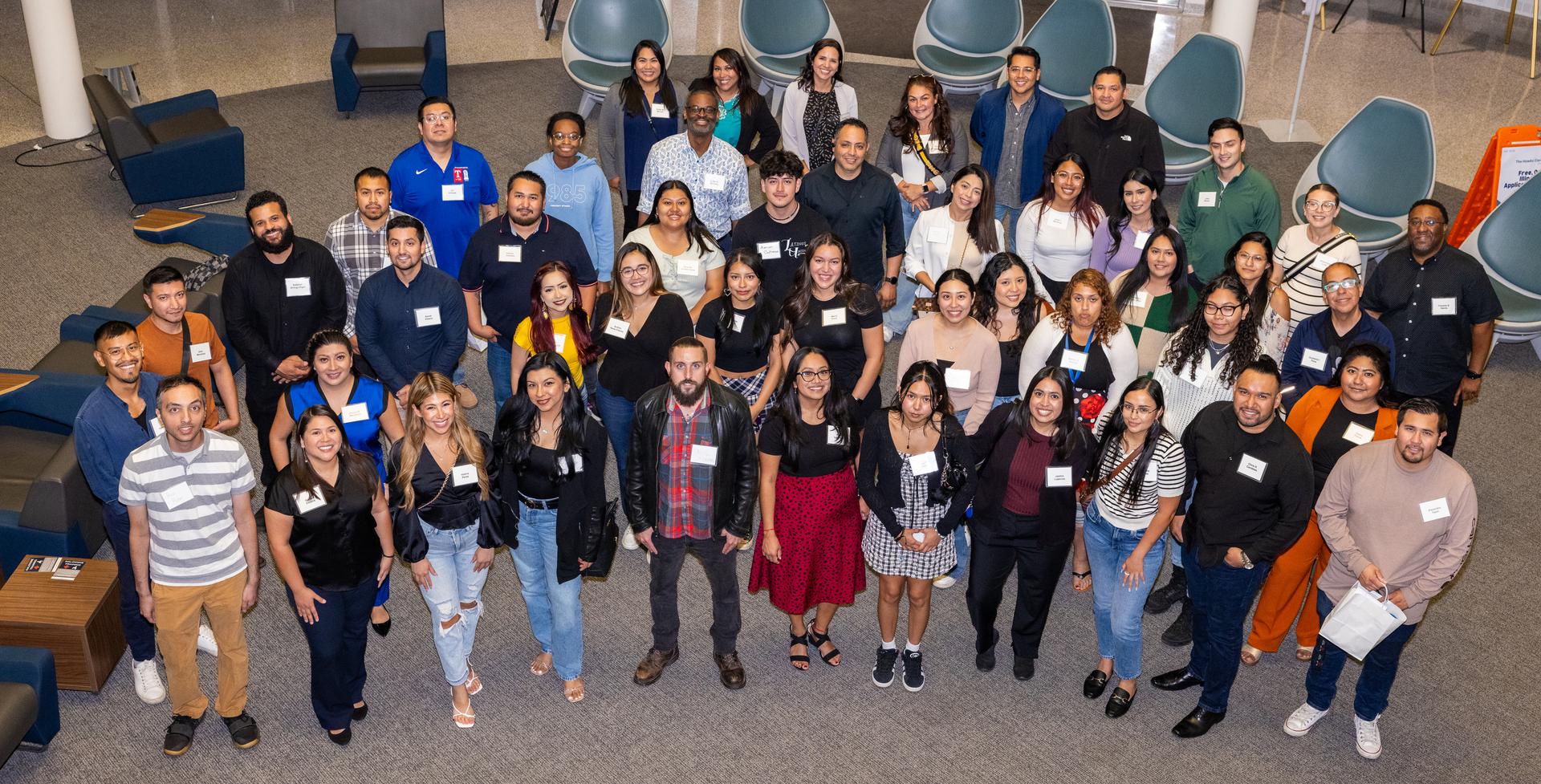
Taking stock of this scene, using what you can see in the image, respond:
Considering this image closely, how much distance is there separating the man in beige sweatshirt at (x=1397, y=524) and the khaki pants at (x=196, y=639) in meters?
3.92

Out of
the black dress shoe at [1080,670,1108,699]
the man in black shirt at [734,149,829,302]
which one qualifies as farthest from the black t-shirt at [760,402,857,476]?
the black dress shoe at [1080,670,1108,699]

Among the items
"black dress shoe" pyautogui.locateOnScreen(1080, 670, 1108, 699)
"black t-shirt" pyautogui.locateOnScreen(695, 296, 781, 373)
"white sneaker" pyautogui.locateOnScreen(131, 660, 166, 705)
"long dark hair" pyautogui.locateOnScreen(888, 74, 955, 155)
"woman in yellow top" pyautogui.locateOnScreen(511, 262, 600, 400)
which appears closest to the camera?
"white sneaker" pyautogui.locateOnScreen(131, 660, 166, 705)

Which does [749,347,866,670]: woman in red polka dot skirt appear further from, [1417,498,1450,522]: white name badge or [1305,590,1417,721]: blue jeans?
[1417,498,1450,522]: white name badge

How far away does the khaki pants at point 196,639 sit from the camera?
177 inches

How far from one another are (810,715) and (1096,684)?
3.73 ft

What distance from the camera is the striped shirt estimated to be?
428cm

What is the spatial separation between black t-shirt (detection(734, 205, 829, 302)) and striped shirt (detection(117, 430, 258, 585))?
243cm

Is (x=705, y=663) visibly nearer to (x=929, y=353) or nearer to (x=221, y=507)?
(x=929, y=353)

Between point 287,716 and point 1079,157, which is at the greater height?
point 1079,157

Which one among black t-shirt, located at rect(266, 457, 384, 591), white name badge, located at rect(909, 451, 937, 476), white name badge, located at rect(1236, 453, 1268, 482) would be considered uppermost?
white name badge, located at rect(1236, 453, 1268, 482)

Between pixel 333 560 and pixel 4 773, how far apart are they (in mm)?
1495

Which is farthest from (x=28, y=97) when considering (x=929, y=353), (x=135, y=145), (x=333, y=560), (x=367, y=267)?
(x=929, y=353)

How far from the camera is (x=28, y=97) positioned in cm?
1024

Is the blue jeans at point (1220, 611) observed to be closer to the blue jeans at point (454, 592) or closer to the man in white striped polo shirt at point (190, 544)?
the blue jeans at point (454, 592)
